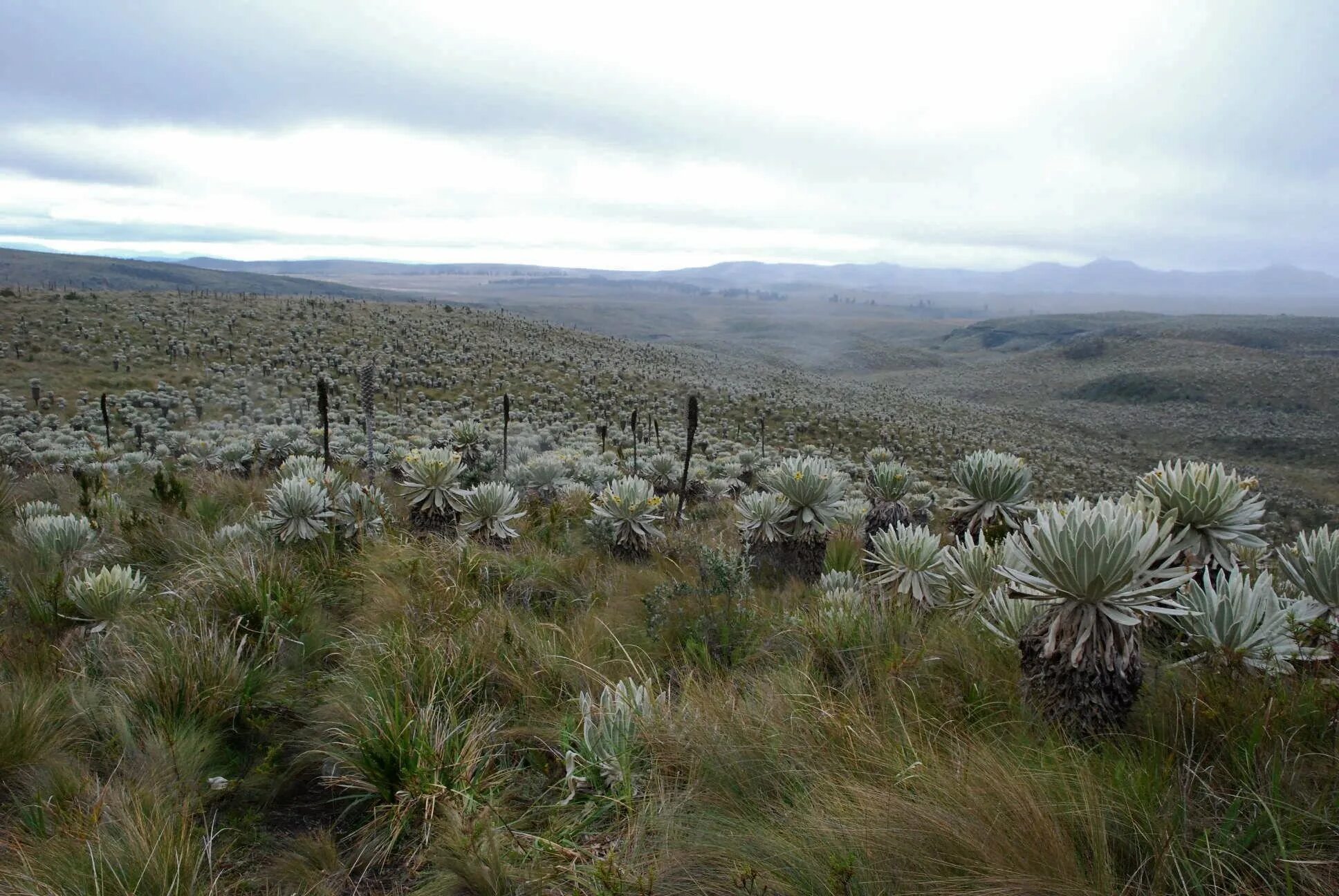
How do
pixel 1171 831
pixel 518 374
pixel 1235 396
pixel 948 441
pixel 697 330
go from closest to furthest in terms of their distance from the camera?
1. pixel 1171 831
2. pixel 518 374
3. pixel 948 441
4. pixel 1235 396
5. pixel 697 330

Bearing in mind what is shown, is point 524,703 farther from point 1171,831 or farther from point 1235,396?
point 1235,396

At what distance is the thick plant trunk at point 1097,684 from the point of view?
2482 mm

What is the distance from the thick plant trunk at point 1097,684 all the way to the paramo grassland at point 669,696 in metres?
0.01

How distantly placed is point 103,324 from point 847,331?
13489 centimetres

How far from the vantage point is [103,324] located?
96.0 feet

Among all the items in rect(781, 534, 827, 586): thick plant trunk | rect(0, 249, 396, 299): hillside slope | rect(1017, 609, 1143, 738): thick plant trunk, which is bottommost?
rect(781, 534, 827, 586): thick plant trunk

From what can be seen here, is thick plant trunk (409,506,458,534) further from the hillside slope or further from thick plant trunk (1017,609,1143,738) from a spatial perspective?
the hillside slope

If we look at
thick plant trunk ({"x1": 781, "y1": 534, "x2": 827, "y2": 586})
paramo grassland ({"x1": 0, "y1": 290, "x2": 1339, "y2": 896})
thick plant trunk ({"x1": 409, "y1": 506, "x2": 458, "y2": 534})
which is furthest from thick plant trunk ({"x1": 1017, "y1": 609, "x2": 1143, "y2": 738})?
thick plant trunk ({"x1": 409, "y1": 506, "x2": 458, "y2": 534})

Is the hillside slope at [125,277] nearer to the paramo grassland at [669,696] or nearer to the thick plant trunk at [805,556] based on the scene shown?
the paramo grassland at [669,696]

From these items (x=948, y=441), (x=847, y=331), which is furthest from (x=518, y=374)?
(x=847, y=331)

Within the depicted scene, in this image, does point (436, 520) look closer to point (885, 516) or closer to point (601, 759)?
point (885, 516)

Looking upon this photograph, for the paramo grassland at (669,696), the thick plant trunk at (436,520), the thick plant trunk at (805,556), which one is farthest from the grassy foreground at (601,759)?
the thick plant trunk at (436,520)

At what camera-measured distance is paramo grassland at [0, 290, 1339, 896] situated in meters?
2.04

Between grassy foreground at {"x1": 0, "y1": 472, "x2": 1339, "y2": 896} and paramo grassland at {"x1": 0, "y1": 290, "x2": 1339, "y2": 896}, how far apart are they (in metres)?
0.02
